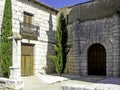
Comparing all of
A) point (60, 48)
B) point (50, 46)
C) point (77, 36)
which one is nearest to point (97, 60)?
point (77, 36)

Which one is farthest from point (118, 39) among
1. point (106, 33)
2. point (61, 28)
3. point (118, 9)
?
point (61, 28)

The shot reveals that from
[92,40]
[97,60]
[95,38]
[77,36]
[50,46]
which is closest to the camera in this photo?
[95,38]

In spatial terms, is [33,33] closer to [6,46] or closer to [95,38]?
[6,46]

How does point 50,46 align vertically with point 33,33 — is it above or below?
below

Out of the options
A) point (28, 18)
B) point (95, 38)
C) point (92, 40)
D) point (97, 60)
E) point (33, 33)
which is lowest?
point (97, 60)

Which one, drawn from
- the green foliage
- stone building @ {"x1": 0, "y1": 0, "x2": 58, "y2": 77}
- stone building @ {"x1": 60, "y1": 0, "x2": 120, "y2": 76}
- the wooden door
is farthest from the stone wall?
the wooden door

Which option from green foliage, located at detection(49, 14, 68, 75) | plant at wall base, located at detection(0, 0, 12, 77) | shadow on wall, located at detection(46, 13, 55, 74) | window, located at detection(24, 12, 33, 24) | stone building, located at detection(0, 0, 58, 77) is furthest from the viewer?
shadow on wall, located at detection(46, 13, 55, 74)

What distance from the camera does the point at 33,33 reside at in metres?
13.9

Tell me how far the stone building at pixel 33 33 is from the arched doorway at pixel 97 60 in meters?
3.05

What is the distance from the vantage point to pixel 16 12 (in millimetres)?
12883

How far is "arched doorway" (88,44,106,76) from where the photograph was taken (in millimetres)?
14730

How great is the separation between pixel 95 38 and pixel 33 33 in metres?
4.40

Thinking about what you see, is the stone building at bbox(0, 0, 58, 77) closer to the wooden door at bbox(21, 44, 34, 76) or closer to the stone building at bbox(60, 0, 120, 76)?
the wooden door at bbox(21, 44, 34, 76)

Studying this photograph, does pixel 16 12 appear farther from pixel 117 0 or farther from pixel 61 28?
pixel 117 0
